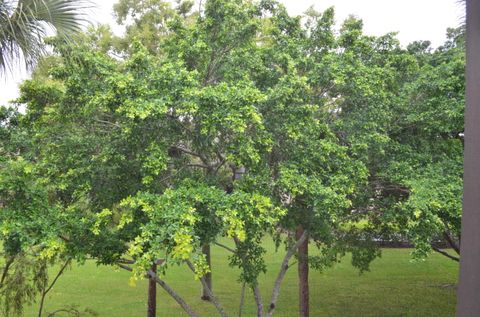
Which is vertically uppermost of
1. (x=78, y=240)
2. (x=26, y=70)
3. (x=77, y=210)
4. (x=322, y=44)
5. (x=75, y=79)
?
(x=322, y=44)

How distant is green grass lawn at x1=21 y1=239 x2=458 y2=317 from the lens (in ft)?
45.9

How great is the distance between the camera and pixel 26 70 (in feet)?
15.2

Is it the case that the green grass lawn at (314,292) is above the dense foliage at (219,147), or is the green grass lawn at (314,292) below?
below

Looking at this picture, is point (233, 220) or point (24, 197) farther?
point (24, 197)

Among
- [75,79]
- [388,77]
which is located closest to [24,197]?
[75,79]

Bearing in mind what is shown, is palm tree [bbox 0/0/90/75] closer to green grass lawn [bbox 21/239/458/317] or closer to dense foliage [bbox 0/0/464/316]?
dense foliage [bbox 0/0/464/316]

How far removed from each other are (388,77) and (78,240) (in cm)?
618

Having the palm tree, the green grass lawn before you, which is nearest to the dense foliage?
the palm tree

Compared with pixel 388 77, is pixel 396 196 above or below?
below

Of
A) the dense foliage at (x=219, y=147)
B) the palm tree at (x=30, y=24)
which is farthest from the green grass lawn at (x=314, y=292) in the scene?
the palm tree at (x=30, y=24)

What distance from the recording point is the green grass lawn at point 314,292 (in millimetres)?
14000

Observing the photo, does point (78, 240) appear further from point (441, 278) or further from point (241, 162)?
point (441, 278)

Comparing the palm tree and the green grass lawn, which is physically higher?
the palm tree

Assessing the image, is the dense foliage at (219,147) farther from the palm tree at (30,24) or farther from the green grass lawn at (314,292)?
the green grass lawn at (314,292)
